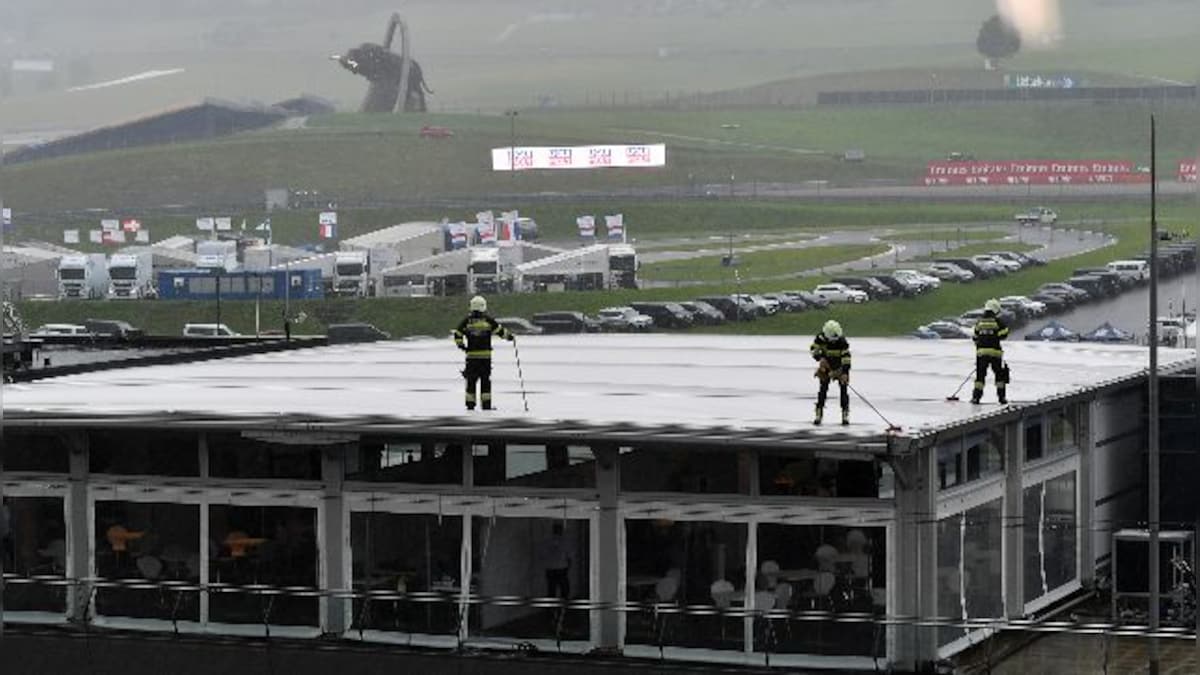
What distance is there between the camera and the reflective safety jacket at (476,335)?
110 feet

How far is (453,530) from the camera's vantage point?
32.6 meters

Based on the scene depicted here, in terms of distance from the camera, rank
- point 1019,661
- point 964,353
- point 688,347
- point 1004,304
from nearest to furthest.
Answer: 1. point 1019,661
2. point 964,353
3. point 688,347
4. point 1004,304

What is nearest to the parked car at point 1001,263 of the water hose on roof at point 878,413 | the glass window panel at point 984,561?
the water hose on roof at point 878,413

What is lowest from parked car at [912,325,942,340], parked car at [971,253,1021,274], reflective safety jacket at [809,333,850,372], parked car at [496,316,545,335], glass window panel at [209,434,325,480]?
parked car at [912,325,942,340]

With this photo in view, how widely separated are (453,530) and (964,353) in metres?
17.0

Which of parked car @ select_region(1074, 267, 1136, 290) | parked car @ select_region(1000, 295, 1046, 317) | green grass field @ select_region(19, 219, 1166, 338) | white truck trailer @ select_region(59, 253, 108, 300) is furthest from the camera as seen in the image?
white truck trailer @ select_region(59, 253, 108, 300)

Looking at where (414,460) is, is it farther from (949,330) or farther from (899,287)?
(899,287)

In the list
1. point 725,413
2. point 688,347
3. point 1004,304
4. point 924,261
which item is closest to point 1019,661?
point 725,413

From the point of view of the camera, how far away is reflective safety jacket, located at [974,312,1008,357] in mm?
34000

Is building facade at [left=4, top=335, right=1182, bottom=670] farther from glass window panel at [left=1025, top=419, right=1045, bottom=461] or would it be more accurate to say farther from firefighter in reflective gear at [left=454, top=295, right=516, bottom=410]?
firefighter in reflective gear at [left=454, top=295, right=516, bottom=410]

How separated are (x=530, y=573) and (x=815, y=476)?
3.75m

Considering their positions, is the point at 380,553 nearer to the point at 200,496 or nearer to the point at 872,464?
the point at 200,496

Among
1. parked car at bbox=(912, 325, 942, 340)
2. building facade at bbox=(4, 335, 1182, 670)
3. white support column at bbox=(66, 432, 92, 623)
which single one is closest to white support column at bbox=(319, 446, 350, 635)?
building facade at bbox=(4, 335, 1182, 670)

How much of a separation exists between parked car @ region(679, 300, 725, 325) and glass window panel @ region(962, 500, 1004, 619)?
115054mm
